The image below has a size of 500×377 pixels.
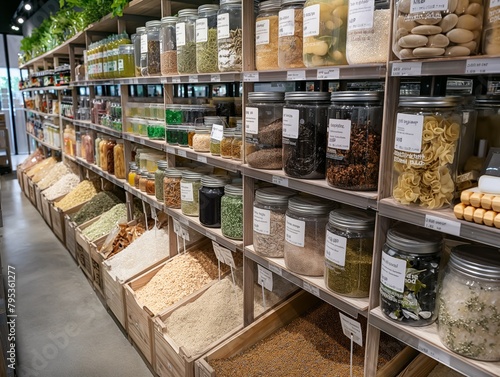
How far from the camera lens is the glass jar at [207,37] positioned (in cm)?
213

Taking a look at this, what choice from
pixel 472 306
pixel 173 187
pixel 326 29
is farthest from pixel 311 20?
pixel 173 187

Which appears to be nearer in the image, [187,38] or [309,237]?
[309,237]

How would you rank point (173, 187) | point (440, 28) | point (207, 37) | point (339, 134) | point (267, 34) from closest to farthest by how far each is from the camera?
point (440, 28) → point (339, 134) → point (267, 34) → point (207, 37) → point (173, 187)

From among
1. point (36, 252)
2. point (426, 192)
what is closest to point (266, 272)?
point (426, 192)

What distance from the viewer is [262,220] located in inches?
74.0

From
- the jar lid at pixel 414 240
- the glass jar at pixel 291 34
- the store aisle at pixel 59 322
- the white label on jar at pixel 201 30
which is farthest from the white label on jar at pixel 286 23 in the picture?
the store aisle at pixel 59 322

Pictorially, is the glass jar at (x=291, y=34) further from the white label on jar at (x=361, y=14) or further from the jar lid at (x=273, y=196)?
the jar lid at (x=273, y=196)

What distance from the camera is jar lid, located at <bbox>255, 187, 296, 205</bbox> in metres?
1.86

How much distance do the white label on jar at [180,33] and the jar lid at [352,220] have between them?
140 centimetres

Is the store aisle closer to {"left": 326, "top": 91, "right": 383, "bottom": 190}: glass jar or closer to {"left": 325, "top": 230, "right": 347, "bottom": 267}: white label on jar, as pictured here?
{"left": 325, "top": 230, "right": 347, "bottom": 267}: white label on jar

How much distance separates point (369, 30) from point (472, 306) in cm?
86

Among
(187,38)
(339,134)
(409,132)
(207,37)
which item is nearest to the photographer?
(409,132)

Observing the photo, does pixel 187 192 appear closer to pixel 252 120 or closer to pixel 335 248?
pixel 252 120

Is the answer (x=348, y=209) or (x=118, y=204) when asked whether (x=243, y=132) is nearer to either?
(x=348, y=209)
